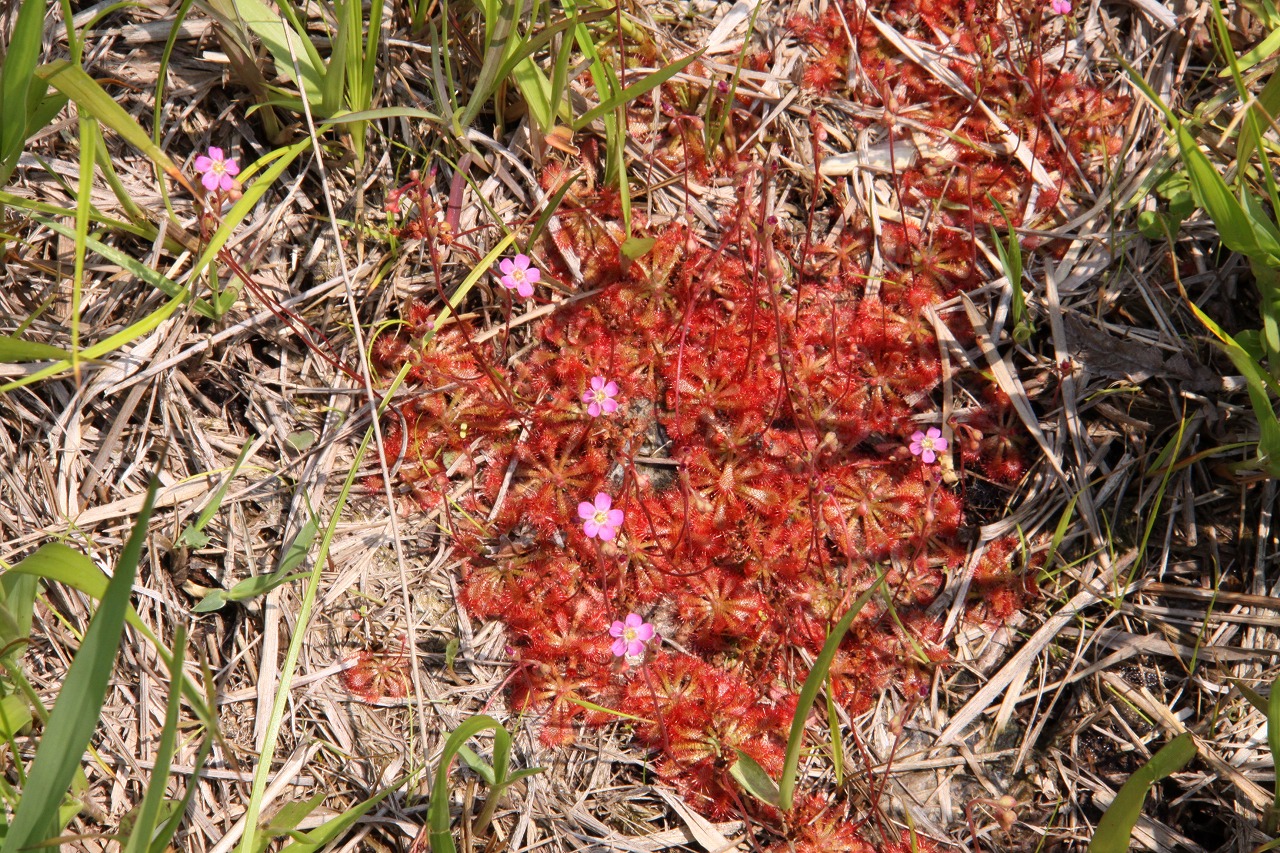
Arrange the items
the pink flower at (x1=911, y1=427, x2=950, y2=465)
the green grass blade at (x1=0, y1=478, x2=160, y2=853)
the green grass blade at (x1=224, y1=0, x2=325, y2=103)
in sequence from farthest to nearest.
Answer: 1. the pink flower at (x1=911, y1=427, x2=950, y2=465)
2. the green grass blade at (x1=224, y1=0, x2=325, y2=103)
3. the green grass blade at (x1=0, y1=478, x2=160, y2=853)

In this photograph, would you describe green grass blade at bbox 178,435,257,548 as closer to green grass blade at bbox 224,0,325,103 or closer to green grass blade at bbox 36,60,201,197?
green grass blade at bbox 36,60,201,197

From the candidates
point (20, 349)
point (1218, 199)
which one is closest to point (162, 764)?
point (20, 349)

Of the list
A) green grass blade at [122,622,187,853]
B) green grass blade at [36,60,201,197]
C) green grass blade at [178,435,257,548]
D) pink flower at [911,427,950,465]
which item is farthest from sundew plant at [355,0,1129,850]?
green grass blade at [122,622,187,853]

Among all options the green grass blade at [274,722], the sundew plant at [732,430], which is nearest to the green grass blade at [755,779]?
the sundew plant at [732,430]

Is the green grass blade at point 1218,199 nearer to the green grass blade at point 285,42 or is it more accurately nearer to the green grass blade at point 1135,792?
the green grass blade at point 1135,792

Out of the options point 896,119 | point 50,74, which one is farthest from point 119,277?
point 896,119

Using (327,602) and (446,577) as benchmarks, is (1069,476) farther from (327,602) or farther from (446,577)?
(327,602)

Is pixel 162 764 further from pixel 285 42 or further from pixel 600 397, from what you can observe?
pixel 285 42
